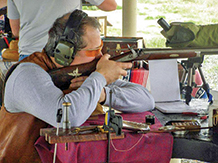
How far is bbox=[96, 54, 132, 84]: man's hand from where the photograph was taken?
1797mm

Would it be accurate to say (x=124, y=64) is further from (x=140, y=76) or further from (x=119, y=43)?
(x=119, y=43)

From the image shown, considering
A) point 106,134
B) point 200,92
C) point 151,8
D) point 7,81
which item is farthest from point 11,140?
point 151,8

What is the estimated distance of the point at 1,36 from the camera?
420 centimetres

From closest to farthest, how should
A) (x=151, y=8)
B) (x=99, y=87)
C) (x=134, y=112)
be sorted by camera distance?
(x=99, y=87)
(x=134, y=112)
(x=151, y=8)

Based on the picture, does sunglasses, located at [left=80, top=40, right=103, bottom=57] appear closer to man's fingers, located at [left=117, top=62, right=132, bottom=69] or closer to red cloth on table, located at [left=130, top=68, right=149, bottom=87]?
man's fingers, located at [left=117, top=62, right=132, bottom=69]

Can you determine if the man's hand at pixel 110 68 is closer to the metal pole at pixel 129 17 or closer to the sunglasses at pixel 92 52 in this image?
the sunglasses at pixel 92 52

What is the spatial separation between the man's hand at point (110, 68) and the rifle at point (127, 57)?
0.16ft

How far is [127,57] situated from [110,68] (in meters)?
0.18

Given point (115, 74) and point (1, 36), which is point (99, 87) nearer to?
point (115, 74)

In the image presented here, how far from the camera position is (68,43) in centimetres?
175

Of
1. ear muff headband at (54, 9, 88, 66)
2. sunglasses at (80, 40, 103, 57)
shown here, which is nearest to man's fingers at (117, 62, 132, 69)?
sunglasses at (80, 40, 103, 57)

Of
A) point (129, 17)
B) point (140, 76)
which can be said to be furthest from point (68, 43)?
point (129, 17)

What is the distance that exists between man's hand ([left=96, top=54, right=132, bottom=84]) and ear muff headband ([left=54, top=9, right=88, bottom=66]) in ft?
0.52

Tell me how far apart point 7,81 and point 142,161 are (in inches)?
30.9
